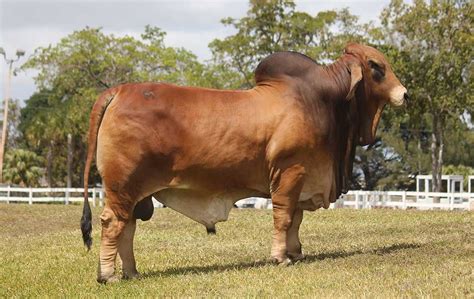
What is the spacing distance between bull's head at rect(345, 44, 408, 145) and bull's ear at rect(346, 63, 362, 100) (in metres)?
0.06

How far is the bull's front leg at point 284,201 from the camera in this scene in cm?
1041

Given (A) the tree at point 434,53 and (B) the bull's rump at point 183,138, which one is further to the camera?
(A) the tree at point 434,53

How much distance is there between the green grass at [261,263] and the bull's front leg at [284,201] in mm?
283

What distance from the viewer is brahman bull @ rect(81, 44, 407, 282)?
32.6 ft

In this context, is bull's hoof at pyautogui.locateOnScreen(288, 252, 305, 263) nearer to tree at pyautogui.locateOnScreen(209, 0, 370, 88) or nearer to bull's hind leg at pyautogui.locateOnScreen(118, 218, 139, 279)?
bull's hind leg at pyautogui.locateOnScreen(118, 218, 139, 279)

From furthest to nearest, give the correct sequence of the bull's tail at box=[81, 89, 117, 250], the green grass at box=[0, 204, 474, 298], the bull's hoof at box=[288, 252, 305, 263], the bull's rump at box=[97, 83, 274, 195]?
the bull's hoof at box=[288, 252, 305, 263]
the bull's tail at box=[81, 89, 117, 250]
the bull's rump at box=[97, 83, 274, 195]
the green grass at box=[0, 204, 474, 298]

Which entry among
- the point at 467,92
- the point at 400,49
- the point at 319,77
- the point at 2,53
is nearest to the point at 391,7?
the point at 400,49

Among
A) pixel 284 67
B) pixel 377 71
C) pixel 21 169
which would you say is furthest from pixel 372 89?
pixel 21 169

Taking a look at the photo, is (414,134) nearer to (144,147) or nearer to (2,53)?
(2,53)

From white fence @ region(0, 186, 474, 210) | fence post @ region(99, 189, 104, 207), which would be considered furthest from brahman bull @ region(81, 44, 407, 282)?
fence post @ region(99, 189, 104, 207)

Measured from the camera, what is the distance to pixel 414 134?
187 ft

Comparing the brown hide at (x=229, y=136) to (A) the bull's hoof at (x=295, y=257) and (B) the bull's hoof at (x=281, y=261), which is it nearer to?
(A) the bull's hoof at (x=295, y=257)

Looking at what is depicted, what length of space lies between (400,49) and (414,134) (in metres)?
18.7

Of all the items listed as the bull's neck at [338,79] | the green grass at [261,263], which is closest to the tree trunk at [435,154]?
the green grass at [261,263]
